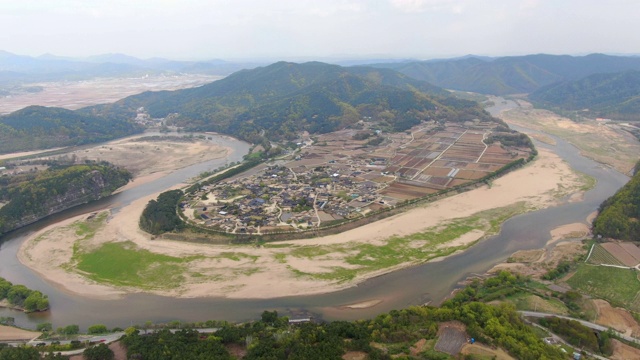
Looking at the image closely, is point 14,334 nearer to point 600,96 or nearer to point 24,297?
point 24,297

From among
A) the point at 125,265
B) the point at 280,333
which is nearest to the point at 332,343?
the point at 280,333

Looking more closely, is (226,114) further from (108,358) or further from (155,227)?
(108,358)

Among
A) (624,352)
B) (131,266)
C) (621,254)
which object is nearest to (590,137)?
(621,254)

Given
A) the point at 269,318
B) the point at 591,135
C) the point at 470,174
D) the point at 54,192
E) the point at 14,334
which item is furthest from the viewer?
the point at 591,135

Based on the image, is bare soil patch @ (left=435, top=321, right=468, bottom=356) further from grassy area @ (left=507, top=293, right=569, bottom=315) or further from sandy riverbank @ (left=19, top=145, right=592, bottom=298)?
sandy riverbank @ (left=19, top=145, right=592, bottom=298)

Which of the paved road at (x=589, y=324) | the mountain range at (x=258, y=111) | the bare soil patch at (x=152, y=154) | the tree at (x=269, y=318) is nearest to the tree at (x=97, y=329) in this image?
the tree at (x=269, y=318)

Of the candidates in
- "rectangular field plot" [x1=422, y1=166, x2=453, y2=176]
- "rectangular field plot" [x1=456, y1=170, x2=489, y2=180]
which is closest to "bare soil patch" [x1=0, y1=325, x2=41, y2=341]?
"rectangular field plot" [x1=422, y1=166, x2=453, y2=176]

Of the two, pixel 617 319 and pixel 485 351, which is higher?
pixel 485 351
